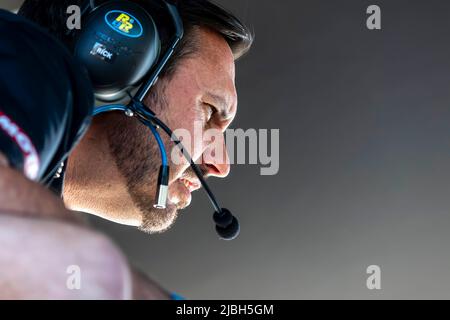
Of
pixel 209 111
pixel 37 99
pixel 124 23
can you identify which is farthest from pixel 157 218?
pixel 37 99

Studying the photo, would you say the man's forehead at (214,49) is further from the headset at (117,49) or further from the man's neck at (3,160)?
the man's neck at (3,160)

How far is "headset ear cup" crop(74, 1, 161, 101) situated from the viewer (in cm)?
82

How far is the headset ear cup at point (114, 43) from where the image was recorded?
0.82m

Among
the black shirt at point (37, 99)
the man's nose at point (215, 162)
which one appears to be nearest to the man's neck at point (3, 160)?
the black shirt at point (37, 99)

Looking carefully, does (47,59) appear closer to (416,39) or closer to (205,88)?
(205,88)

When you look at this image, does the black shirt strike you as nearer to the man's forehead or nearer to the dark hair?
the dark hair

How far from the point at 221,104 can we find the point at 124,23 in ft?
1.07

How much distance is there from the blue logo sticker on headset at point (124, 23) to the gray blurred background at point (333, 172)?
1158mm

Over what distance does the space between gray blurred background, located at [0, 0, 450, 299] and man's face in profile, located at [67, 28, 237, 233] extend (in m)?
0.89

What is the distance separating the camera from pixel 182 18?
106 cm

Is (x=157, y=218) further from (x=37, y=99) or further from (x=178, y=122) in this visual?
(x=37, y=99)

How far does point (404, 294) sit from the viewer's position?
2.55m

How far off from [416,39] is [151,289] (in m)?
2.05

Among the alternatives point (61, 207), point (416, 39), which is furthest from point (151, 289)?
point (416, 39)
